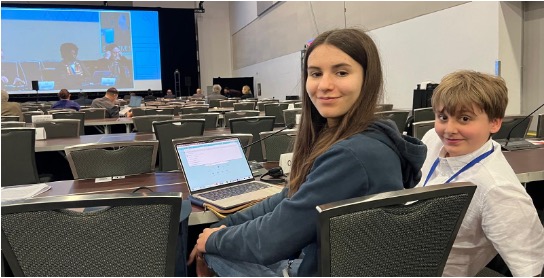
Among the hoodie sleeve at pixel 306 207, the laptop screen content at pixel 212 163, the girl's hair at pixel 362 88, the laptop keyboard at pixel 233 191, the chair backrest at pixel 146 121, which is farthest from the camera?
the chair backrest at pixel 146 121

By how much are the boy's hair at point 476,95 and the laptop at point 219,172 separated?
0.77 metres

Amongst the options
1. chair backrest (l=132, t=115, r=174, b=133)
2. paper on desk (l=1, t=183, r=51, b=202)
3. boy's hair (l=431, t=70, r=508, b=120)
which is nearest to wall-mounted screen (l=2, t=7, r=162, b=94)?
chair backrest (l=132, t=115, r=174, b=133)

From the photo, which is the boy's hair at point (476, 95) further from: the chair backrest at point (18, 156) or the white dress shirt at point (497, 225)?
the chair backrest at point (18, 156)

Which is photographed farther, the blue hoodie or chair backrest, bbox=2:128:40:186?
chair backrest, bbox=2:128:40:186

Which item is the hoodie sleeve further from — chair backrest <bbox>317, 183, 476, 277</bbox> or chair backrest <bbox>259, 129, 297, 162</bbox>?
chair backrest <bbox>259, 129, 297, 162</bbox>

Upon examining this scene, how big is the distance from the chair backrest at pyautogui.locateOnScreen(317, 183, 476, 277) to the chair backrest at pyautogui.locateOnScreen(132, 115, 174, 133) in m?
3.94

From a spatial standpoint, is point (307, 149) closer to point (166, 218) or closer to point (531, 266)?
point (166, 218)

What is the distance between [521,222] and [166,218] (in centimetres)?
101

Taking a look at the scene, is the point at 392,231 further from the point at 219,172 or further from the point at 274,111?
the point at 274,111

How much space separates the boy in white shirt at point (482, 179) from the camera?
128 centimetres

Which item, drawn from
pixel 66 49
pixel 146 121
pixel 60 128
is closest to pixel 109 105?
pixel 146 121

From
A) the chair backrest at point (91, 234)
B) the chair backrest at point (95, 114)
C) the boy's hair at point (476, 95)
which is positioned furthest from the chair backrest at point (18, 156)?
the chair backrest at point (95, 114)

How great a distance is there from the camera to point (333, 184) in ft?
3.50

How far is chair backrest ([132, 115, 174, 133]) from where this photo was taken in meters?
4.68
